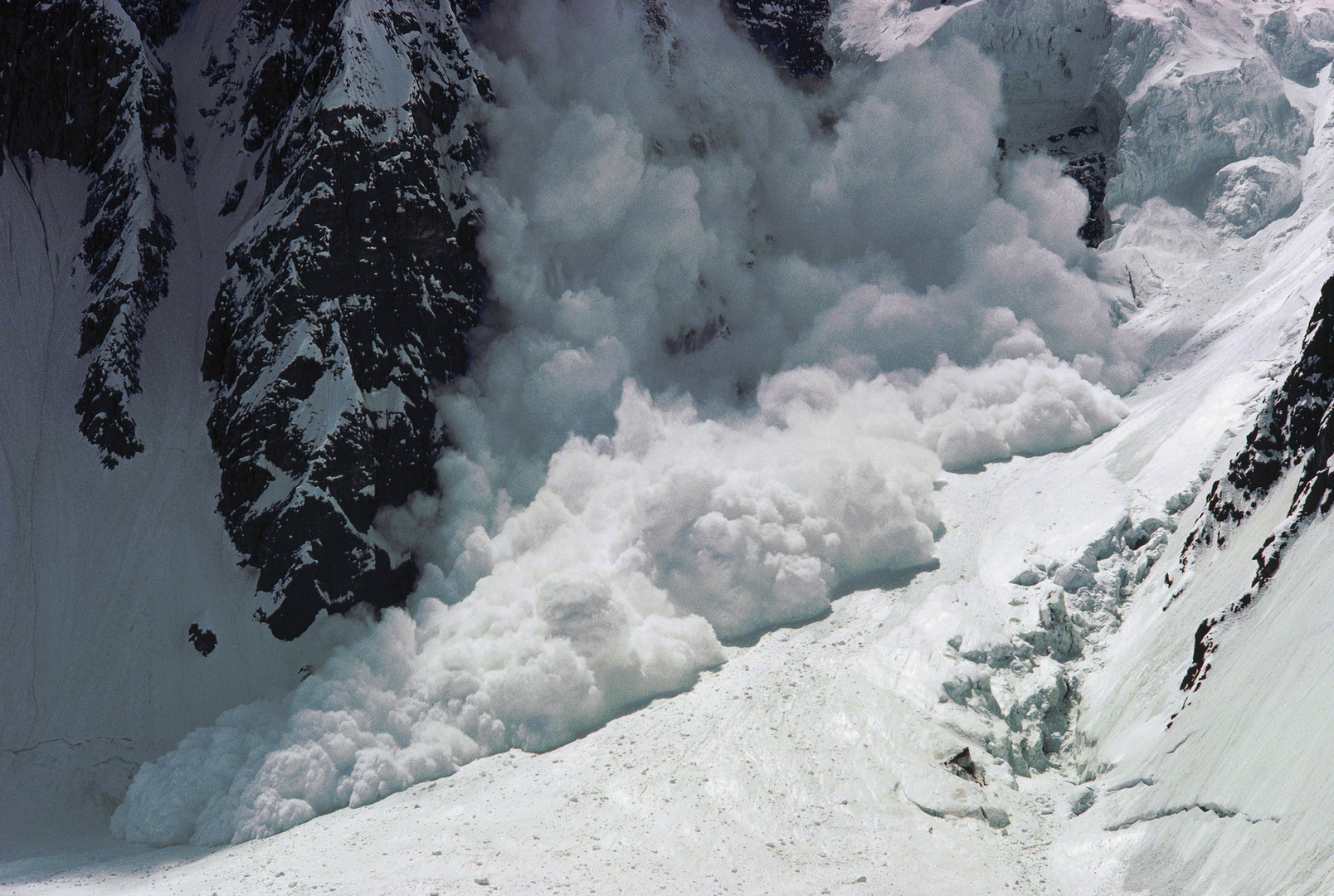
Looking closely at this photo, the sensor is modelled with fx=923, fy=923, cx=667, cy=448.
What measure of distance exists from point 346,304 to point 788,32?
55.0 m

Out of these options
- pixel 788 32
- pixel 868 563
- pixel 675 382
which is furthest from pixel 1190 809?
pixel 788 32

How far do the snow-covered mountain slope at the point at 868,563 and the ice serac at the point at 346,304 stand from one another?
2.28 meters

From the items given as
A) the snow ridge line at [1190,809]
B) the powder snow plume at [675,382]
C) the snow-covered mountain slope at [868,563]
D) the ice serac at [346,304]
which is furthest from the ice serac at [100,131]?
the snow ridge line at [1190,809]

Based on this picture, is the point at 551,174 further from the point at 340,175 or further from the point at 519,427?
the point at 519,427

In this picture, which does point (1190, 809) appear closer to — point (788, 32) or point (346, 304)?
point (346, 304)

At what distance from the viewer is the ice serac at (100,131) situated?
67.1 metres

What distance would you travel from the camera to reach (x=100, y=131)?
230 feet

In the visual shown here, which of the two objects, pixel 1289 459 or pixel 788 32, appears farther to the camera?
pixel 788 32

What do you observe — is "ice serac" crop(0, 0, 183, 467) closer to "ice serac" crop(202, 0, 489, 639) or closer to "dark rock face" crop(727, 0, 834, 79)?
"ice serac" crop(202, 0, 489, 639)

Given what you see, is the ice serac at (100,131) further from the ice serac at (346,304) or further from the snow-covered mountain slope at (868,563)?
the ice serac at (346,304)

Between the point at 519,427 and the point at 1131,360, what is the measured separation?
44291 mm

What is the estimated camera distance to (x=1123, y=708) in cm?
3738

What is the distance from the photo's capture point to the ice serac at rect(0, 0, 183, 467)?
67062mm

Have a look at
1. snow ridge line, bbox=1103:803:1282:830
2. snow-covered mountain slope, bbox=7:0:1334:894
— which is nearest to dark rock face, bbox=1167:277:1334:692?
snow-covered mountain slope, bbox=7:0:1334:894
